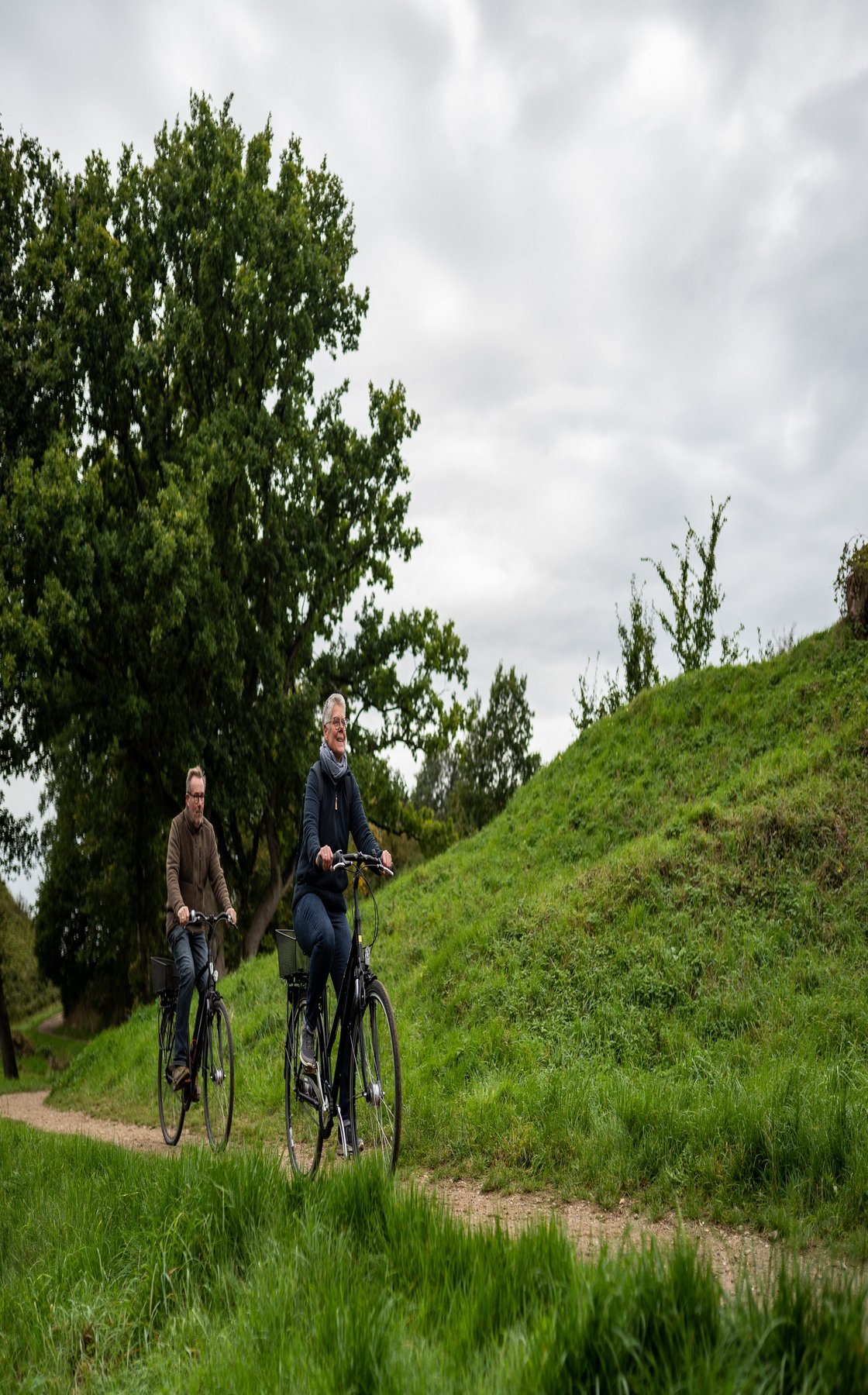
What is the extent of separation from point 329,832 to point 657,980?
388cm

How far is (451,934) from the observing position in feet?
38.8

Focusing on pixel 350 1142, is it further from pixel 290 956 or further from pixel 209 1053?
pixel 209 1053

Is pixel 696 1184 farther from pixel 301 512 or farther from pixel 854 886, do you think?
pixel 301 512

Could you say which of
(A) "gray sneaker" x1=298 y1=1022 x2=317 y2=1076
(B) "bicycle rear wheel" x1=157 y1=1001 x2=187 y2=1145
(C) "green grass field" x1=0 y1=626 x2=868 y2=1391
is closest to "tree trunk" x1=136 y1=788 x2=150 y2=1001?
(C) "green grass field" x1=0 y1=626 x2=868 y2=1391

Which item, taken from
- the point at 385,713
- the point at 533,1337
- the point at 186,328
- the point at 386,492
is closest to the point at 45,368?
the point at 186,328

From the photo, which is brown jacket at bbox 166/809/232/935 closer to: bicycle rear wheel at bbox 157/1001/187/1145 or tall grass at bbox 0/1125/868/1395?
bicycle rear wheel at bbox 157/1001/187/1145

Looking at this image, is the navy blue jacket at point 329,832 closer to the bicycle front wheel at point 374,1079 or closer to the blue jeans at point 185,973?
the bicycle front wheel at point 374,1079

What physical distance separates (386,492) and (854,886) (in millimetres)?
17117

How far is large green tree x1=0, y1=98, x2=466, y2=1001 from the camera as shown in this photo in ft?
60.5

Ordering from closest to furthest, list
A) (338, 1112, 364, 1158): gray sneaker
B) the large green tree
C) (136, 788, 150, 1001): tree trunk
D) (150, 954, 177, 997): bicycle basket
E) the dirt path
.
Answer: the dirt path
(338, 1112, 364, 1158): gray sneaker
(150, 954, 177, 997): bicycle basket
the large green tree
(136, 788, 150, 1001): tree trunk

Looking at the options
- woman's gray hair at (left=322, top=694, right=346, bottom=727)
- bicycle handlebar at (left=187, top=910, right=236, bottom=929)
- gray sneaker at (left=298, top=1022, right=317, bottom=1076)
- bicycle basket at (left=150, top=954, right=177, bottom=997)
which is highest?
woman's gray hair at (left=322, top=694, right=346, bottom=727)

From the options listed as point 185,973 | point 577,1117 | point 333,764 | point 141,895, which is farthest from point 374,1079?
point 141,895

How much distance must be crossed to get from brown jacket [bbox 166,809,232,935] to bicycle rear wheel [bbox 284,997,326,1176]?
2.06 meters

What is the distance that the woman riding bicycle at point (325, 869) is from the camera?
6.07m
